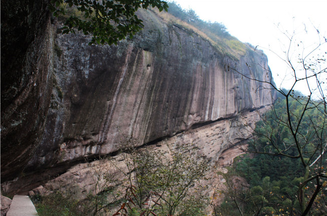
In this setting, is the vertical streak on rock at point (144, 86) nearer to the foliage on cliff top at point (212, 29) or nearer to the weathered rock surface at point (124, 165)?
the weathered rock surface at point (124, 165)

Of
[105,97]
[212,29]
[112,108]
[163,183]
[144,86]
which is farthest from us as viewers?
[212,29]

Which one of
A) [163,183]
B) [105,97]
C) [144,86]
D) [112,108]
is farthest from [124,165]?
[163,183]

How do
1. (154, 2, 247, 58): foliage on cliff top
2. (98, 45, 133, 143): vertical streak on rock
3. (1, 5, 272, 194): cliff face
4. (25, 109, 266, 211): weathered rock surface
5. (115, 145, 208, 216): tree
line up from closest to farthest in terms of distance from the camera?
(115, 145, 208, 216): tree, (1, 5, 272, 194): cliff face, (25, 109, 266, 211): weathered rock surface, (98, 45, 133, 143): vertical streak on rock, (154, 2, 247, 58): foliage on cliff top

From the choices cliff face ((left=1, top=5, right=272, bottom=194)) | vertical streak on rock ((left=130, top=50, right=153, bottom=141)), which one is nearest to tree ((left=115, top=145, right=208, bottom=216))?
cliff face ((left=1, top=5, right=272, bottom=194))

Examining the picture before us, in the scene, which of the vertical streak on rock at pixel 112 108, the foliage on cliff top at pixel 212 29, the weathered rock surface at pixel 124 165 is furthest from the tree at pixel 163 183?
the foliage on cliff top at pixel 212 29

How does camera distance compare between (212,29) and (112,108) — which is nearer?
(112,108)

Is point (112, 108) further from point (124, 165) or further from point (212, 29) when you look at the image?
point (212, 29)

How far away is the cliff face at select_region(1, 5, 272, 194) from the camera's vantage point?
351 centimetres

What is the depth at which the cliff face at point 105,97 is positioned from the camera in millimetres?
3512

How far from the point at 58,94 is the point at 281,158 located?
16489 mm

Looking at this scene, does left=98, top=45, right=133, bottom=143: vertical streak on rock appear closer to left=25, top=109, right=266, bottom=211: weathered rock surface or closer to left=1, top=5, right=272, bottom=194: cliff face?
left=1, top=5, right=272, bottom=194: cliff face

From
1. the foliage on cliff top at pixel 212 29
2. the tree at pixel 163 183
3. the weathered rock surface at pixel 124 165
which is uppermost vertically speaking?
the foliage on cliff top at pixel 212 29

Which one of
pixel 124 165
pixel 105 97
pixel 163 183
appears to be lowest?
pixel 124 165

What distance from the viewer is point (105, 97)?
6.79 metres
